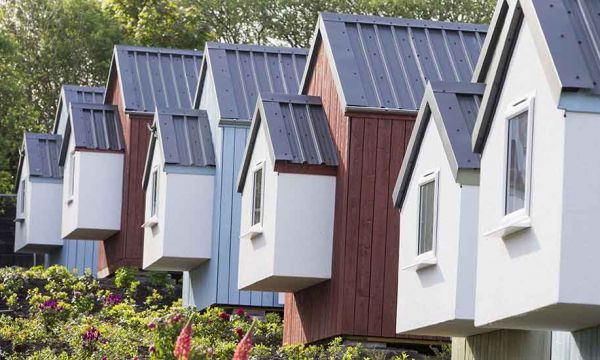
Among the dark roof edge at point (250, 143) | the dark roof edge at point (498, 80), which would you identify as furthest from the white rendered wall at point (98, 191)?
the dark roof edge at point (498, 80)

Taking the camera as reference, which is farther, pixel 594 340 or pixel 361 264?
pixel 361 264

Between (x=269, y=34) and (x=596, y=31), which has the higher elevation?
(x=269, y=34)

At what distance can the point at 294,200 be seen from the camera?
24.9 m

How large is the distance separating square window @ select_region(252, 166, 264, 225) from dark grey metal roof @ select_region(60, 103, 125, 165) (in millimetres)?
10491

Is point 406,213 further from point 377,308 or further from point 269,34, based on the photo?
point 269,34

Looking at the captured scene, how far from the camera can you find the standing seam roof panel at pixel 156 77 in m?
35.3

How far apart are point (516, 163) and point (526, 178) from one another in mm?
568

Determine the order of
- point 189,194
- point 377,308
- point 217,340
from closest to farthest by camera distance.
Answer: point 377,308, point 217,340, point 189,194

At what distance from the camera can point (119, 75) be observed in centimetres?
3616

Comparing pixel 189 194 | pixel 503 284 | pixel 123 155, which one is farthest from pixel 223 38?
pixel 503 284

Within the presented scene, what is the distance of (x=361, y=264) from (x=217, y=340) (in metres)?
3.39

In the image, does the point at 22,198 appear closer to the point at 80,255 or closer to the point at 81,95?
the point at 80,255

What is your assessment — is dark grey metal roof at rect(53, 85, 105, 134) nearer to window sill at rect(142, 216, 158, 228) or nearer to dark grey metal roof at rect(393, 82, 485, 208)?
window sill at rect(142, 216, 158, 228)

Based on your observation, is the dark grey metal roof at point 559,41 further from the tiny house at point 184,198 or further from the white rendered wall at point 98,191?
the white rendered wall at point 98,191
